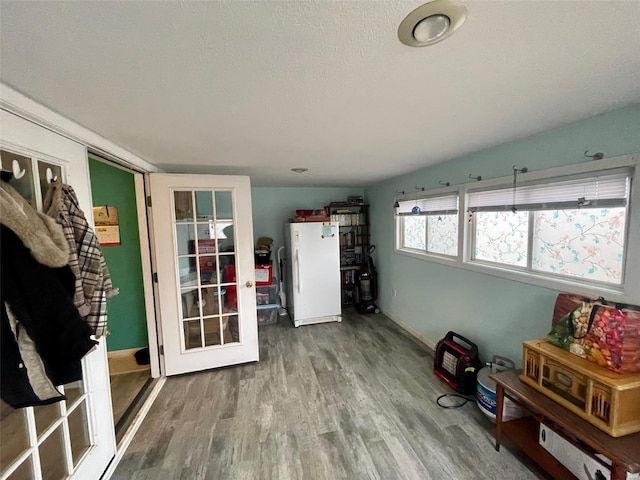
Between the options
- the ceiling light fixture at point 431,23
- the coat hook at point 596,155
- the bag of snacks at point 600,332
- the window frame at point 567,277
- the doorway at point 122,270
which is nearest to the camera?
the ceiling light fixture at point 431,23

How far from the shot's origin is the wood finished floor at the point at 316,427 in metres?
1.58

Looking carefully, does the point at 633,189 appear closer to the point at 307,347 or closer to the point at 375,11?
the point at 375,11

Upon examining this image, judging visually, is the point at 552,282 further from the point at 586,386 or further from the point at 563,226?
the point at 586,386

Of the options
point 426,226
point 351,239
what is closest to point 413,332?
point 426,226

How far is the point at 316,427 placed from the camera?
191 cm

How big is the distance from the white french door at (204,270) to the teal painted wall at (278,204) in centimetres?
176

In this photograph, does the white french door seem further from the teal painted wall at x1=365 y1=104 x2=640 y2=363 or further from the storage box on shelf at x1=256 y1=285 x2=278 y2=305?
the teal painted wall at x1=365 y1=104 x2=640 y2=363

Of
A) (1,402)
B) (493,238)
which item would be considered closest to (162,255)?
(1,402)

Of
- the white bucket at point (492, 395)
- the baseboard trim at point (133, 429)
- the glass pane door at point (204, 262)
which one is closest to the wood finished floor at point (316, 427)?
the baseboard trim at point (133, 429)

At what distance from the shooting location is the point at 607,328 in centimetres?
129

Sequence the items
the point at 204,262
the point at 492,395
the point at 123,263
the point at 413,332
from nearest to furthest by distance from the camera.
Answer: the point at 492,395, the point at 204,262, the point at 123,263, the point at 413,332

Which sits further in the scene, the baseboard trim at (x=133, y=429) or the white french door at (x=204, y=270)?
the white french door at (x=204, y=270)

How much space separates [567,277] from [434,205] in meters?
1.46

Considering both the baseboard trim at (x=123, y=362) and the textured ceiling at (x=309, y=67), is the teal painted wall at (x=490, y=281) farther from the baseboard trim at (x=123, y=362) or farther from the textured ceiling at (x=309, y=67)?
the baseboard trim at (x=123, y=362)
